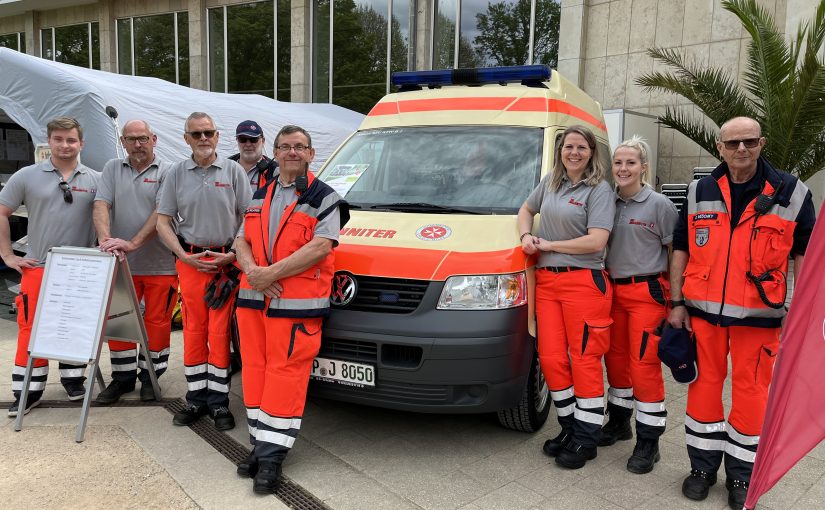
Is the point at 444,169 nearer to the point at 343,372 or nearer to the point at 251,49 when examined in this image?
the point at 343,372

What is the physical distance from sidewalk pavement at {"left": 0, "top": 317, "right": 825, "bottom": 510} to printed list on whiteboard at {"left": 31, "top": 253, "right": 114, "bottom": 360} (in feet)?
1.73

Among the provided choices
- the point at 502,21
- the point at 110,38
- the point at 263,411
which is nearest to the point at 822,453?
the point at 263,411

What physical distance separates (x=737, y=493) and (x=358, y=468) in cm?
192

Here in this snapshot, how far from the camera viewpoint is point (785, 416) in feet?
5.75

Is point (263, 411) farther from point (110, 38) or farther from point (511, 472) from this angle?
point (110, 38)

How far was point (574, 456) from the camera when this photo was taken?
347 centimetres

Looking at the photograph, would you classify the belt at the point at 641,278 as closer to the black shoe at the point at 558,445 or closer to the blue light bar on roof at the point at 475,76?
the black shoe at the point at 558,445

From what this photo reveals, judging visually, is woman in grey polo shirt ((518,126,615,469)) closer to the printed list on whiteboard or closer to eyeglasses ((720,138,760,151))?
eyeglasses ((720,138,760,151))

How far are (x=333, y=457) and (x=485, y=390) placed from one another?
3.22ft


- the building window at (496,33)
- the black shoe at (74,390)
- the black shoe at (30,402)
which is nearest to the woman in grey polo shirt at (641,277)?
the black shoe at (74,390)

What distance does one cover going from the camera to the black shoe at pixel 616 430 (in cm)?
380

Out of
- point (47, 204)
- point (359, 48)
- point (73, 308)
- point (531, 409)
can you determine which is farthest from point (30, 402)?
point (359, 48)

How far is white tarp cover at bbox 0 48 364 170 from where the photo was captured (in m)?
7.22

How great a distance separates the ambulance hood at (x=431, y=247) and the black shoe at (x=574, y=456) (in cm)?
105
